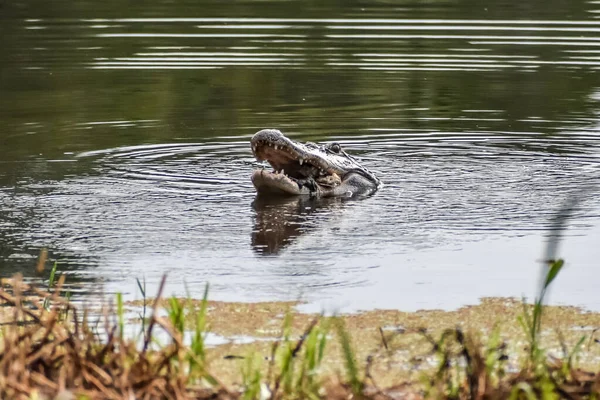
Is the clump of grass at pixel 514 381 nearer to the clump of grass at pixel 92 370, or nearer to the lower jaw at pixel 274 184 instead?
the clump of grass at pixel 92 370

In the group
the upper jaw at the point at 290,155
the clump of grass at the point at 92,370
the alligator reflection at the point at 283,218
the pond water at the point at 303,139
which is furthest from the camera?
the upper jaw at the point at 290,155

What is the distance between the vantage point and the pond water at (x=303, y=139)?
7.16 m

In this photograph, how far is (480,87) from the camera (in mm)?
15453

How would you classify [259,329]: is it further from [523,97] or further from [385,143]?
[523,97]

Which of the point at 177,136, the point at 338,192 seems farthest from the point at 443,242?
the point at 177,136

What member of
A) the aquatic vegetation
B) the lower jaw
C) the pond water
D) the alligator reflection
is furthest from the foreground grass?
the lower jaw

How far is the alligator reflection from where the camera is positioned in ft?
25.8

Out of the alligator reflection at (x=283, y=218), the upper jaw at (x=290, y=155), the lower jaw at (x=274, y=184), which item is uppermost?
the upper jaw at (x=290, y=155)

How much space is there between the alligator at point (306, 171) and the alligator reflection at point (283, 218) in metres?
0.09

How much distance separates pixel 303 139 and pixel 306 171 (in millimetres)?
2410

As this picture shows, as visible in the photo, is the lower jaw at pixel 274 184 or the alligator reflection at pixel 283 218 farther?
the lower jaw at pixel 274 184

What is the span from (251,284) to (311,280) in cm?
34

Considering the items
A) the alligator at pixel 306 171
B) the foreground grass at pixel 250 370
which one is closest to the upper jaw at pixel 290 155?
the alligator at pixel 306 171

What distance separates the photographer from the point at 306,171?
31.8ft
